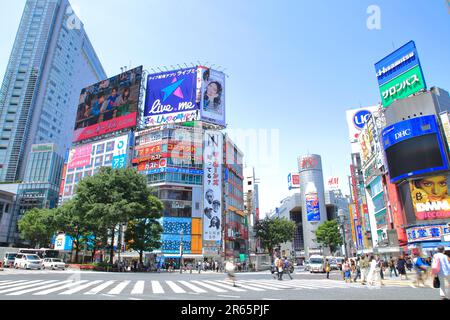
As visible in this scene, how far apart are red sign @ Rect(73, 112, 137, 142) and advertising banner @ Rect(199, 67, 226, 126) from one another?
13879 millimetres

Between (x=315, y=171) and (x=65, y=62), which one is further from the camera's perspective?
(x=65, y=62)

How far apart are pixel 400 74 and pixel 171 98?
37256 millimetres

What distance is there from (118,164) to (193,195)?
660 inches

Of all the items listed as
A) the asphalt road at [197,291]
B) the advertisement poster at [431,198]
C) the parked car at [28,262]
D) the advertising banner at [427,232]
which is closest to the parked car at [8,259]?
the parked car at [28,262]

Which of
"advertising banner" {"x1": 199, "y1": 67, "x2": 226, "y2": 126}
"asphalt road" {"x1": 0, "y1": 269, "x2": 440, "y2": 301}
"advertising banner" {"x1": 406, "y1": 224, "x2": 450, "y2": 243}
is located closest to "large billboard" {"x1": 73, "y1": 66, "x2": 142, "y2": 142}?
"advertising banner" {"x1": 199, "y1": 67, "x2": 226, "y2": 126}

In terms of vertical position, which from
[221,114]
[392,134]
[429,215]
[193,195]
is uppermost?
[221,114]

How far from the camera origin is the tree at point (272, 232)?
6538cm

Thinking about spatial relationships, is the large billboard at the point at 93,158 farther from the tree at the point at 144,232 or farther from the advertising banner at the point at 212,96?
the tree at the point at 144,232

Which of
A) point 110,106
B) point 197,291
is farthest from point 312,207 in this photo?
point 197,291

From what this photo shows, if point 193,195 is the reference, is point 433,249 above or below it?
below

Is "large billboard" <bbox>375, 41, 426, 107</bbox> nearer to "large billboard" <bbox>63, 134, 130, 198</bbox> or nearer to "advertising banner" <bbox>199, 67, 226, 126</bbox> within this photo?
"advertising banner" <bbox>199, 67, 226, 126</bbox>

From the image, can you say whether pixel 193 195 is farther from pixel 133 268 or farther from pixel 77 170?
pixel 77 170
